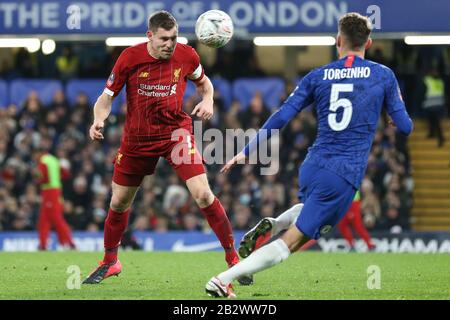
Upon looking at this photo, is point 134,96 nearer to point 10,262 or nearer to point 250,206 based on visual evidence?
point 10,262

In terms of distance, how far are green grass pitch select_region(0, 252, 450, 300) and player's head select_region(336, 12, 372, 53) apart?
6.37ft

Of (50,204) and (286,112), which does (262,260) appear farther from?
(50,204)

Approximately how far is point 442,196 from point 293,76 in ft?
13.1

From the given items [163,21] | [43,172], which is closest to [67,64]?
[43,172]

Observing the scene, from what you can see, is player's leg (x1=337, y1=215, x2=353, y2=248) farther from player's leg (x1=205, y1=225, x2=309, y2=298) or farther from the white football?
player's leg (x1=205, y1=225, x2=309, y2=298)

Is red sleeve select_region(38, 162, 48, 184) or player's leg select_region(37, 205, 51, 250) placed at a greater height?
red sleeve select_region(38, 162, 48, 184)

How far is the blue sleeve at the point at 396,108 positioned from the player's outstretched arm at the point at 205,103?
6.46 ft

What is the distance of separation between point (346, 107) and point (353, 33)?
1.75 feet

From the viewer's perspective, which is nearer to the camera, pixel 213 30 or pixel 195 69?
pixel 195 69

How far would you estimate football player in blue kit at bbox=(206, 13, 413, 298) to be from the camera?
7.43 m

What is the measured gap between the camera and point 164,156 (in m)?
9.38

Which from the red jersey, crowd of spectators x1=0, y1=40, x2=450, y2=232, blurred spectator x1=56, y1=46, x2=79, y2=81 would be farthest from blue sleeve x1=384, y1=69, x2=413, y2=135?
blurred spectator x1=56, y1=46, x2=79, y2=81

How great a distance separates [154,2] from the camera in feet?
56.4

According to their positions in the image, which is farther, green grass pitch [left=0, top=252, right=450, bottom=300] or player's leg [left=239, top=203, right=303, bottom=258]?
green grass pitch [left=0, top=252, right=450, bottom=300]
